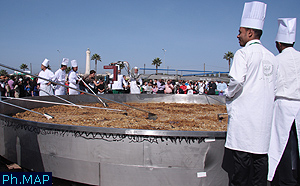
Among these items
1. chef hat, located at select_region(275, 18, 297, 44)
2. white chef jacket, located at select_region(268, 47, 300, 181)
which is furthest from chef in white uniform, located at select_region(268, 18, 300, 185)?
chef hat, located at select_region(275, 18, 297, 44)

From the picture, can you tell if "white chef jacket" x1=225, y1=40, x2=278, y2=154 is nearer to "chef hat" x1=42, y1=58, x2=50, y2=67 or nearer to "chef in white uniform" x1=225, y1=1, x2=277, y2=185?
"chef in white uniform" x1=225, y1=1, x2=277, y2=185

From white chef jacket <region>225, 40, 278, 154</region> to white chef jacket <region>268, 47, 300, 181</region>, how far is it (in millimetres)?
536

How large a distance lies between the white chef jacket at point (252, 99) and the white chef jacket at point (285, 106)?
54 cm

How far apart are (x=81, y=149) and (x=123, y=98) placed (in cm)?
503

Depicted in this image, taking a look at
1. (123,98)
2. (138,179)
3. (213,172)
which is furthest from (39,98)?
(213,172)

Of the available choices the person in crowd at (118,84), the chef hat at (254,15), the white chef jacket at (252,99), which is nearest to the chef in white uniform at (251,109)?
the white chef jacket at (252,99)

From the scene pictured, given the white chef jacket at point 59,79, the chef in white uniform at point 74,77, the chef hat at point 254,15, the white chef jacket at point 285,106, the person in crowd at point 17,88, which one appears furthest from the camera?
the person in crowd at point 17,88

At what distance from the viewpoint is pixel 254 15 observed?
2.03 m

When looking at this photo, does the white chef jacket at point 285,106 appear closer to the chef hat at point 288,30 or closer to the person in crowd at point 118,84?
the chef hat at point 288,30

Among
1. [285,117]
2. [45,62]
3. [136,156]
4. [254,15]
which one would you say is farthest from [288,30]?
[45,62]

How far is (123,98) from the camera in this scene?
7.36 m

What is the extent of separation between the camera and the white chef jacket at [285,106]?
91.2 inches

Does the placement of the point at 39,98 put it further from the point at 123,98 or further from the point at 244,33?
the point at 244,33

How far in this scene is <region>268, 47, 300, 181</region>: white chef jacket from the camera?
2.32 metres
